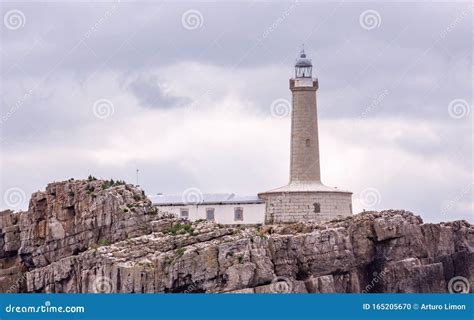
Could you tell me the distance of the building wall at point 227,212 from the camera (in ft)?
495

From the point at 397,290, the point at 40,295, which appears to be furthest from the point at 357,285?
the point at 40,295

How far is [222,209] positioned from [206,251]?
1866 cm

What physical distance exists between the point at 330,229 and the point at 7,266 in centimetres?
2480

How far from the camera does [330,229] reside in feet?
462

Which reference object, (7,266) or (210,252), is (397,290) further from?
(7,266)

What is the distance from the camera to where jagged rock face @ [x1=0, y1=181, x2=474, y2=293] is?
132 meters
